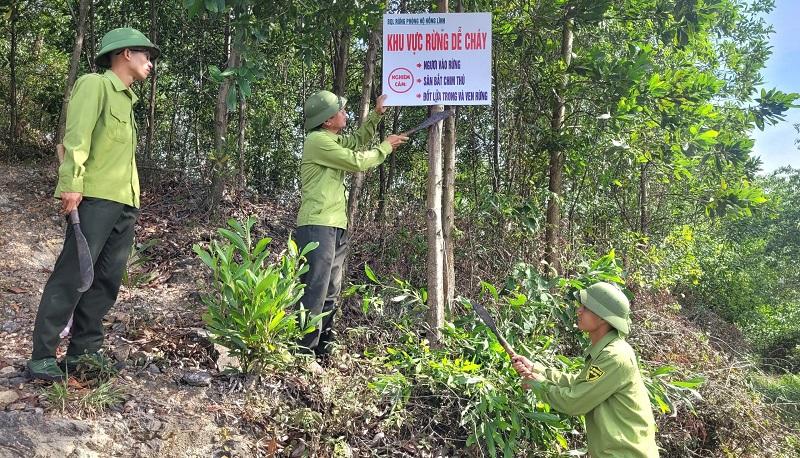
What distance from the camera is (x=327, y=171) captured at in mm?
3783

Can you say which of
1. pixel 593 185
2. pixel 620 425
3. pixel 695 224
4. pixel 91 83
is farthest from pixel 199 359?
pixel 695 224

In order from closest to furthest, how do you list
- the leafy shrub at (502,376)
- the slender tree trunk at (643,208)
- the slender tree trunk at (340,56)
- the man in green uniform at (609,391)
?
the man in green uniform at (609,391) → the leafy shrub at (502,376) → the slender tree trunk at (340,56) → the slender tree trunk at (643,208)

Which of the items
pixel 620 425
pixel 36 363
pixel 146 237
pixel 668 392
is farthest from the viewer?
pixel 146 237

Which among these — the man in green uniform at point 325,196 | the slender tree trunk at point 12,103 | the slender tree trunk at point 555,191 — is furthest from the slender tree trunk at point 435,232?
the slender tree trunk at point 12,103

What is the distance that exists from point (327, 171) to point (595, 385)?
82.6 inches

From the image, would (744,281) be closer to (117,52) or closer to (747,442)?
(747,442)

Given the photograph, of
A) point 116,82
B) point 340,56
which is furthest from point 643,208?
point 116,82

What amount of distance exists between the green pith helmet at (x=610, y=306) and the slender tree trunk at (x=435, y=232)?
1.31m

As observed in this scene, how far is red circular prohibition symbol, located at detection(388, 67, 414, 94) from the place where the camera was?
389 cm

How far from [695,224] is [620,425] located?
10.0m

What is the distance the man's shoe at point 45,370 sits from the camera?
286cm

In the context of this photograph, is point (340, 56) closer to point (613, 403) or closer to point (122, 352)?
point (122, 352)

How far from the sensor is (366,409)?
3260 millimetres

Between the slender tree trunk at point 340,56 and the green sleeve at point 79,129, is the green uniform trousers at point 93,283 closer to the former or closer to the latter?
the green sleeve at point 79,129
